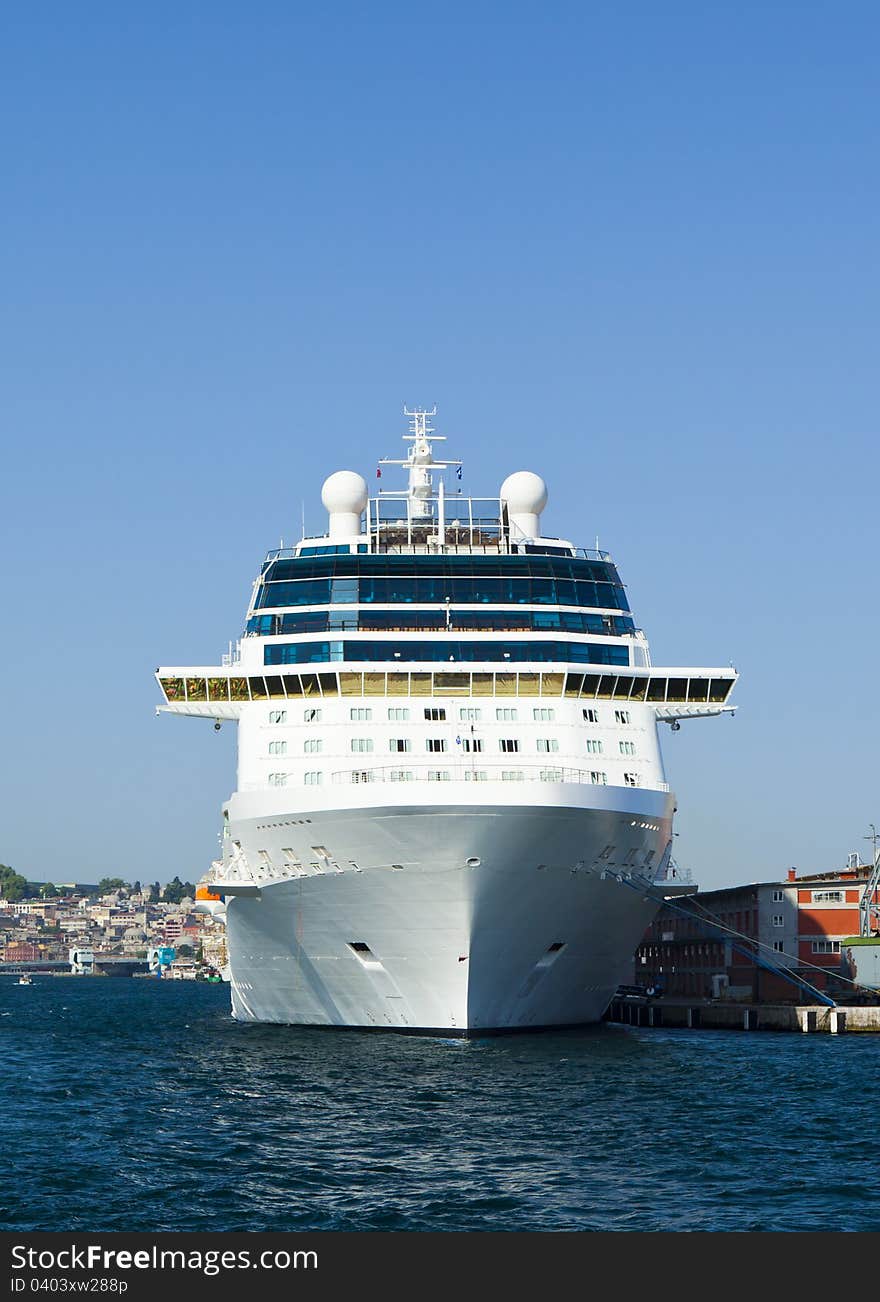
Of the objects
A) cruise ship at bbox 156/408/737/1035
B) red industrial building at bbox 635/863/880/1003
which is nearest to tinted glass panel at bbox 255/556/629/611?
cruise ship at bbox 156/408/737/1035

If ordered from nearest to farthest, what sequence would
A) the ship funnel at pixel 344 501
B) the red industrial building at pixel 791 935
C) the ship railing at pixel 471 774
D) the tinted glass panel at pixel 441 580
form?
1. the ship railing at pixel 471 774
2. the tinted glass panel at pixel 441 580
3. the ship funnel at pixel 344 501
4. the red industrial building at pixel 791 935

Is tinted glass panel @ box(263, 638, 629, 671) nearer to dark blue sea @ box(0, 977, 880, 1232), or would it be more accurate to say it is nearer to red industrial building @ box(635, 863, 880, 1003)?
dark blue sea @ box(0, 977, 880, 1232)

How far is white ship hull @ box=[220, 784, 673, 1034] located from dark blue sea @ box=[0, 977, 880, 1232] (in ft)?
3.70

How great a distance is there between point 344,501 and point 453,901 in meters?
18.9

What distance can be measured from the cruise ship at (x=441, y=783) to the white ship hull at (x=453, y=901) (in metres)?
0.06

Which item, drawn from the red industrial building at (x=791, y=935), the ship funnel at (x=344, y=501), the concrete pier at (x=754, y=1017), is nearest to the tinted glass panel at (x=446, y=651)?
the ship funnel at (x=344, y=501)

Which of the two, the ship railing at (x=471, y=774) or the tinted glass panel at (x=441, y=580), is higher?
the tinted glass panel at (x=441, y=580)

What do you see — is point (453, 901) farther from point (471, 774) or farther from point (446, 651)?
point (446, 651)

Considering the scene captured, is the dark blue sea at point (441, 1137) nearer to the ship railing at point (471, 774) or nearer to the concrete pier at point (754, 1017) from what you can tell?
the ship railing at point (471, 774)

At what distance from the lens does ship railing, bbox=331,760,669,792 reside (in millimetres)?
44281

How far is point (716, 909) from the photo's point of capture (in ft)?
253

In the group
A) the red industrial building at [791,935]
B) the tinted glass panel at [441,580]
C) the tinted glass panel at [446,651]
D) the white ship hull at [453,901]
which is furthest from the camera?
the red industrial building at [791,935]

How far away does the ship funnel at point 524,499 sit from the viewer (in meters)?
57.1

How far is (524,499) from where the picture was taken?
57094 millimetres
